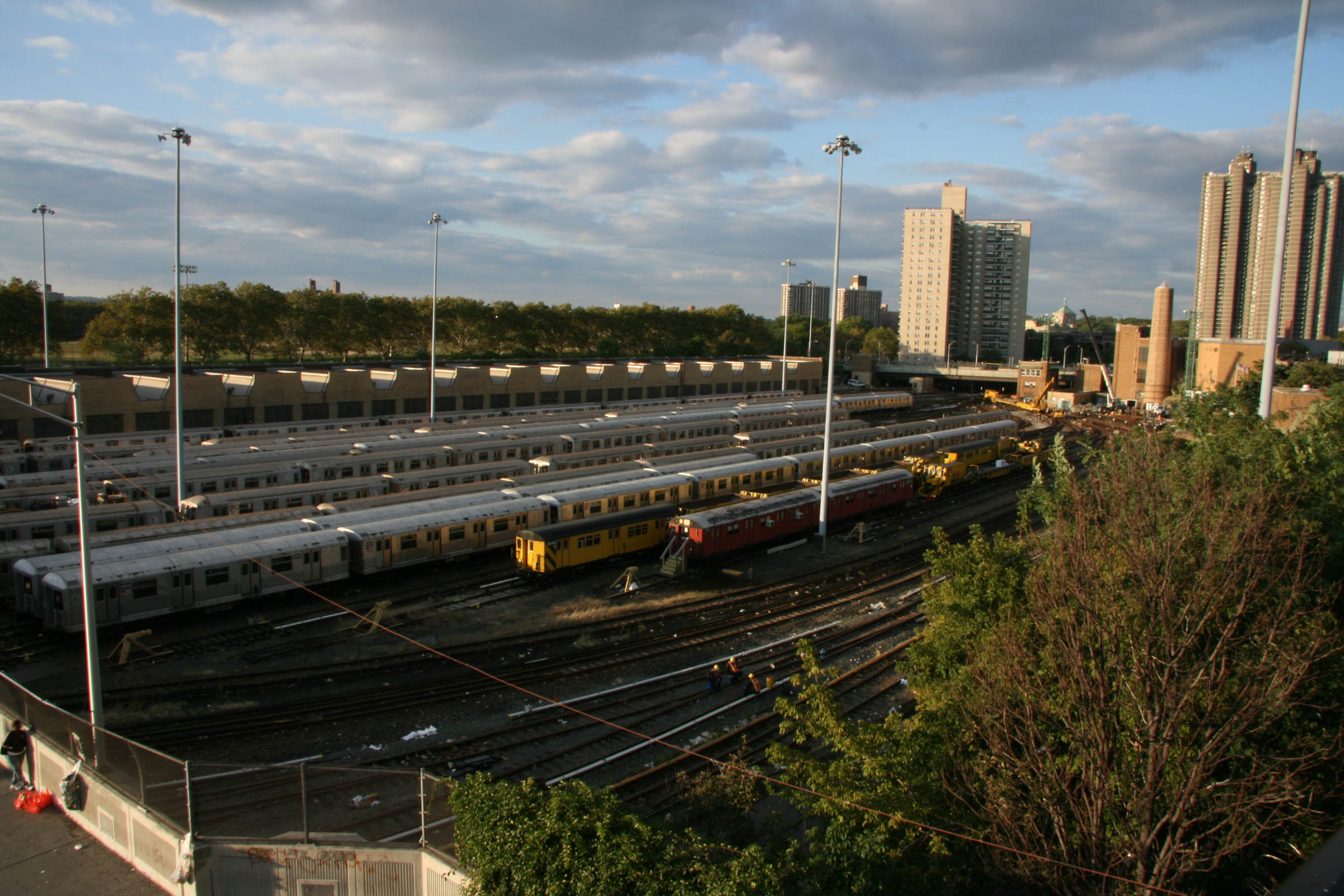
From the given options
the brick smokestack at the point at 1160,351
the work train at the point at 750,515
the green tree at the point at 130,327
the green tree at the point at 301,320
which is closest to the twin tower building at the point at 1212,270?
the brick smokestack at the point at 1160,351

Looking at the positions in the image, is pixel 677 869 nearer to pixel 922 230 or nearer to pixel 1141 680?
pixel 1141 680

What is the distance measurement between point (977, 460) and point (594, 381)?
35.4 meters

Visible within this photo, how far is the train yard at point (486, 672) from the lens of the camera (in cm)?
1705

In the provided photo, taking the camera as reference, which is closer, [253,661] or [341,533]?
[253,661]

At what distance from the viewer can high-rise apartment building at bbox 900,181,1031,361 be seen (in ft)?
531

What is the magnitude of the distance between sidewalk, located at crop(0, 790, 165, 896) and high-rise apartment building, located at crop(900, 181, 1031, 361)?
160m

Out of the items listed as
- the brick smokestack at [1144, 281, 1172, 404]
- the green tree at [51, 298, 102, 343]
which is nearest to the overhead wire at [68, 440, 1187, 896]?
the green tree at [51, 298, 102, 343]

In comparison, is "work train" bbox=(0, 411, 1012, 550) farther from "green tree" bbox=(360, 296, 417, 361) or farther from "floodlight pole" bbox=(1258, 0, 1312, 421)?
"green tree" bbox=(360, 296, 417, 361)

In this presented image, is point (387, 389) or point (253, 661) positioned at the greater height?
point (387, 389)

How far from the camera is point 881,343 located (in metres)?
144

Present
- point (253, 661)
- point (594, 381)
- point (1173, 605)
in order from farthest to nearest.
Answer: point (594, 381) < point (253, 661) < point (1173, 605)

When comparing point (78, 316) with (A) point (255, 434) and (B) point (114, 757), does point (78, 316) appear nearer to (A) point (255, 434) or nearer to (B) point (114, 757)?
(A) point (255, 434)

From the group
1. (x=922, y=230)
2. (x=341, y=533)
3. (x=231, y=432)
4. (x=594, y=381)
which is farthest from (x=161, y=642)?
(x=922, y=230)

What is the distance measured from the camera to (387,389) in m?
60.2
